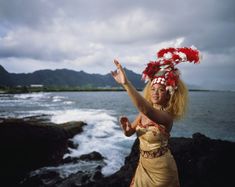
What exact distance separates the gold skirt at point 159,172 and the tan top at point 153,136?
0.16 metres

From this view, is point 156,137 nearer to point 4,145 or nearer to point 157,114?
point 157,114

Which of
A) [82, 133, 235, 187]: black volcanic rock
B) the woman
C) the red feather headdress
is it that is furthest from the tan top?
[82, 133, 235, 187]: black volcanic rock

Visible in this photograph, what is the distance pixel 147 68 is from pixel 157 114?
2.95ft

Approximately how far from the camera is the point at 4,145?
12.1 metres

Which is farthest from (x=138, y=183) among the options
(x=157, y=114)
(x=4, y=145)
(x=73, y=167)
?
(x=73, y=167)

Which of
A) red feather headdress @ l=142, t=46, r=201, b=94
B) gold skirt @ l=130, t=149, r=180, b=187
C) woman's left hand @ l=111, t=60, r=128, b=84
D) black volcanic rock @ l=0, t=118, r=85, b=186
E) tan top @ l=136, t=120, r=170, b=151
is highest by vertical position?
red feather headdress @ l=142, t=46, r=201, b=94

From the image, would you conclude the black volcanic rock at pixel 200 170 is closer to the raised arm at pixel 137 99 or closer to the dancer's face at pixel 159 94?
the dancer's face at pixel 159 94

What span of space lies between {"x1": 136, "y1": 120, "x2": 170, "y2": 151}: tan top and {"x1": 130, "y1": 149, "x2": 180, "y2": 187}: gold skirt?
165 millimetres

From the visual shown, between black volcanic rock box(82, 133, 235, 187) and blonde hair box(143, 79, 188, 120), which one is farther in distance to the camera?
black volcanic rock box(82, 133, 235, 187)

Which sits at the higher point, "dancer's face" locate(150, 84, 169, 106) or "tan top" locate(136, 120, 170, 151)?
"dancer's face" locate(150, 84, 169, 106)

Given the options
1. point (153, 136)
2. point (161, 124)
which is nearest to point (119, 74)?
point (161, 124)

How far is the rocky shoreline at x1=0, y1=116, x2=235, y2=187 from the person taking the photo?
832 cm

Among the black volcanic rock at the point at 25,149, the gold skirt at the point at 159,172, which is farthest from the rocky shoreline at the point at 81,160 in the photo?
the gold skirt at the point at 159,172

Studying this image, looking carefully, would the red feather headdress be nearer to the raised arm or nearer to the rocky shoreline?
the raised arm
